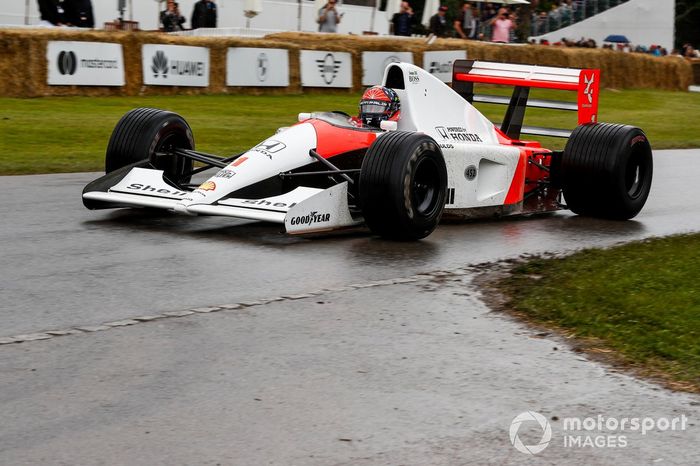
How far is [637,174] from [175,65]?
1232 centimetres

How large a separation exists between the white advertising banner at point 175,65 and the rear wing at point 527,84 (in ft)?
32.2

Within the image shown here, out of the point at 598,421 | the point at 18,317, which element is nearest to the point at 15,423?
the point at 18,317

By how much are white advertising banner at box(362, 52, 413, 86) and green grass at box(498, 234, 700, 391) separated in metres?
16.3

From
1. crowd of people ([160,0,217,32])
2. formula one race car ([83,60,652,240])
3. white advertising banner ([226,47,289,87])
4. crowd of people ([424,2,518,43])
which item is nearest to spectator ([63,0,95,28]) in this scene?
white advertising banner ([226,47,289,87])

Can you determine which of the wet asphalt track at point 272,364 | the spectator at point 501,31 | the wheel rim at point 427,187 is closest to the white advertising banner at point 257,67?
the spectator at point 501,31

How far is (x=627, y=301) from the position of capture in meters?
6.09

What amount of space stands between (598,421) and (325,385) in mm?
1118

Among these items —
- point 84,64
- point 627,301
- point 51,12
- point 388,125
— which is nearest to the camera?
point 627,301

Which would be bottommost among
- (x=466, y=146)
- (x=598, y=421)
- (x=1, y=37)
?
(x=598, y=421)

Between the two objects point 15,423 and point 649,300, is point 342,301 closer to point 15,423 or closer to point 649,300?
point 649,300

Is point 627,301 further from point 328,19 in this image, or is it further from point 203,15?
point 328,19

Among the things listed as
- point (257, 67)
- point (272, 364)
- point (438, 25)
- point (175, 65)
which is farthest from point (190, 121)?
point (272, 364)

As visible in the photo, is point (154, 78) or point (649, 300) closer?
point (649, 300)

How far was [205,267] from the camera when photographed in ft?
22.1
